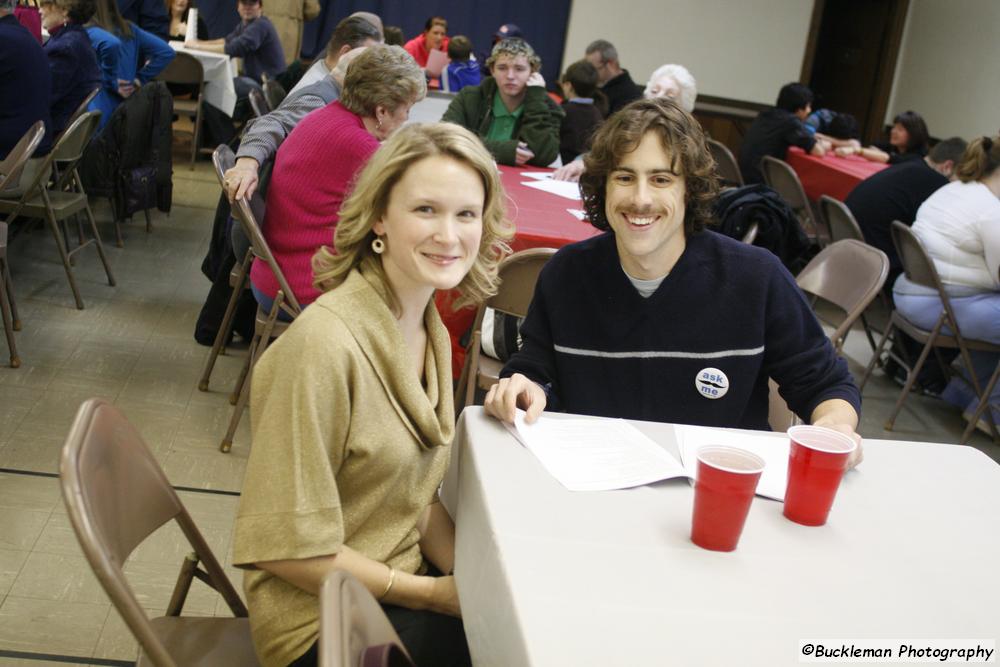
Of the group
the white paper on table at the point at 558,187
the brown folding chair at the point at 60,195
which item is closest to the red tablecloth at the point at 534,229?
the white paper on table at the point at 558,187

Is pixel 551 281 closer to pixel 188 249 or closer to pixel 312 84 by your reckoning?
pixel 312 84

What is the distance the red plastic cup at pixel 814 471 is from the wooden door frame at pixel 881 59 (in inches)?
378

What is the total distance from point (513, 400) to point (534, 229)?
5.21 feet

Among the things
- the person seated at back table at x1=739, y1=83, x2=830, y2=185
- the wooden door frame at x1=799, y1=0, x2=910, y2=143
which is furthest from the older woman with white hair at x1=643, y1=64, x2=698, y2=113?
the wooden door frame at x1=799, y1=0, x2=910, y2=143

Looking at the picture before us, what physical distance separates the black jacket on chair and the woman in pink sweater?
1.96m

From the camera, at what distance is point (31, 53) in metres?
4.03

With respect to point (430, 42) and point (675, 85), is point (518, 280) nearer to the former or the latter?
point (675, 85)

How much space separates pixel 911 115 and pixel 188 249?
419 centimetres

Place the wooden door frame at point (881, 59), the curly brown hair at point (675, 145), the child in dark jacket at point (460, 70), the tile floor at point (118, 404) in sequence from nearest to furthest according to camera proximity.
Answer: the curly brown hair at point (675, 145)
the tile floor at point (118, 404)
the child in dark jacket at point (460, 70)
the wooden door frame at point (881, 59)

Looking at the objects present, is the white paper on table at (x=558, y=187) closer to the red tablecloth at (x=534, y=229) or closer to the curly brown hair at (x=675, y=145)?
the red tablecloth at (x=534, y=229)

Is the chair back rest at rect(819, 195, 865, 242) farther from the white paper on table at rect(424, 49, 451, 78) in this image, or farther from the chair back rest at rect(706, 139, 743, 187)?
the white paper on table at rect(424, 49, 451, 78)

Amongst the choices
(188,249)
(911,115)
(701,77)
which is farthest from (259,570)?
(701,77)

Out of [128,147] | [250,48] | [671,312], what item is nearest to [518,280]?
[671,312]

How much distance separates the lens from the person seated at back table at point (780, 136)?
252 inches
